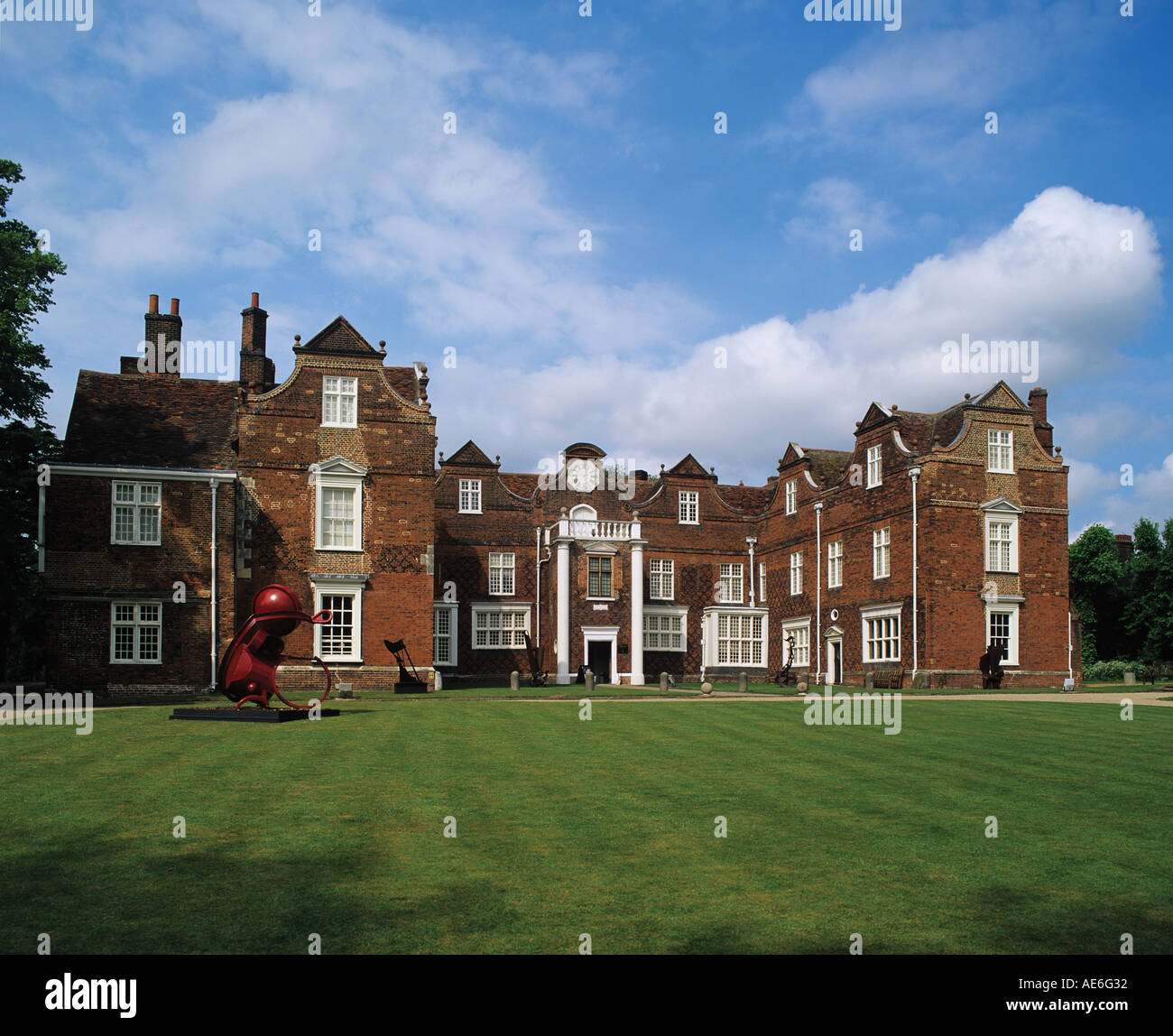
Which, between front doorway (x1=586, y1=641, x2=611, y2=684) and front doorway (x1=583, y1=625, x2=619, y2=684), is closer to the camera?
front doorway (x1=583, y1=625, x2=619, y2=684)

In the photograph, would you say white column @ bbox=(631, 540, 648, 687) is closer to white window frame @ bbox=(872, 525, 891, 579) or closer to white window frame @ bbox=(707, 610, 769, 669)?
white window frame @ bbox=(707, 610, 769, 669)

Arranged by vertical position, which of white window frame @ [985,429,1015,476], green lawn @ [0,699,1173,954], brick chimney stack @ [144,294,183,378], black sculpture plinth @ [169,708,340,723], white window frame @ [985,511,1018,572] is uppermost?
brick chimney stack @ [144,294,183,378]

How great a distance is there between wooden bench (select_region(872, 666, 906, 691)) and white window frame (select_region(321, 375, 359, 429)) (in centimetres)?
2283

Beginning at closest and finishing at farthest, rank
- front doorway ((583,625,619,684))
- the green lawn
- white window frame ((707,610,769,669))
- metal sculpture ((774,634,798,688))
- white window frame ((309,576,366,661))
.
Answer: the green lawn → white window frame ((309,576,366,661)) → metal sculpture ((774,634,798,688)) → front doorway ((583,625,619,684)) → white window frame ((707,610,769,669))

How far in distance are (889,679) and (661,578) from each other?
55.5 ft

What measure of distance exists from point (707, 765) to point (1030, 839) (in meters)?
5.57

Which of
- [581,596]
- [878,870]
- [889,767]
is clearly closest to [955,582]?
[581,596]

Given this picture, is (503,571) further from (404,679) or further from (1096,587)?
(1096,587)

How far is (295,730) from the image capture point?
2055 cm

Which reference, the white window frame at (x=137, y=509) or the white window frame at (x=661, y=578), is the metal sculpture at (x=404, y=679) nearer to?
the white window frame at (x=137, y=509)

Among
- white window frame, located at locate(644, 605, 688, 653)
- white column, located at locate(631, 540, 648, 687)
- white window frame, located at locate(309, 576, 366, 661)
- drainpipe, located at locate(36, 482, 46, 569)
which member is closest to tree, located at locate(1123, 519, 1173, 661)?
white window frame, located at locate(644, 605, 688, 653)

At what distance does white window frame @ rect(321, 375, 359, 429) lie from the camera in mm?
39406

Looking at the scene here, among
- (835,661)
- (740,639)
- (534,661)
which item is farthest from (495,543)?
(835,661)

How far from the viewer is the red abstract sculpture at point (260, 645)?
23672mm
